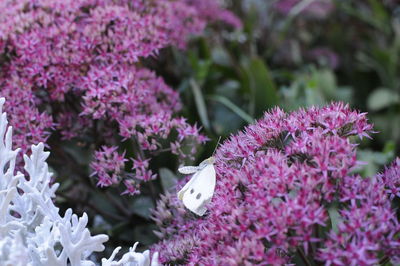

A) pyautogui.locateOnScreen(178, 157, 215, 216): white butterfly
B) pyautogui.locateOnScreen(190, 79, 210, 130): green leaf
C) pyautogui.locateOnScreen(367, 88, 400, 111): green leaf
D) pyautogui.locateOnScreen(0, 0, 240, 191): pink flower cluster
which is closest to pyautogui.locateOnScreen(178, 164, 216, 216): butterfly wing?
pyautogui.locateOnScreen(178, 157, 215, 216): white butterfly

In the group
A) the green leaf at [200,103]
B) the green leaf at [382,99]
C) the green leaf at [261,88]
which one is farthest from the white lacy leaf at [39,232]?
the green leaf at [382,99]

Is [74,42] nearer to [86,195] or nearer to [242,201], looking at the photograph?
[86,195]

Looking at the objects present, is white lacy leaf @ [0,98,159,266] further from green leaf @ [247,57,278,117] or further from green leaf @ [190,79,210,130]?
green leaf @ [247,57,278,117]

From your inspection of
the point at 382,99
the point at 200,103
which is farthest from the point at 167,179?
the point at 382,99

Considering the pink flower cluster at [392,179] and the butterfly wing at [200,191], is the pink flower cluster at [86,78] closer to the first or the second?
the butterfly wing at [200,191]

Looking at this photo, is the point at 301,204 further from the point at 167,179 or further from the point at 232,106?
→ the point at 232,106

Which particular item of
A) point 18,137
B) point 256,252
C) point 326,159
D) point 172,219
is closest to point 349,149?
point 326,159
